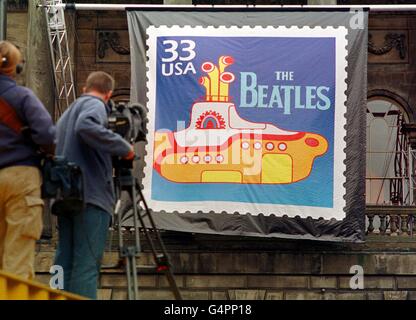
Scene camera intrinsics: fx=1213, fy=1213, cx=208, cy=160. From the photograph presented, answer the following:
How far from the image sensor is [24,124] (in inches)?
355

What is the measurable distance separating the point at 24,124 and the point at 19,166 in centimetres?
32

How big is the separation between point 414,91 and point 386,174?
8.52ft

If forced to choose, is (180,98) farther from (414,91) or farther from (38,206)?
(38,206)

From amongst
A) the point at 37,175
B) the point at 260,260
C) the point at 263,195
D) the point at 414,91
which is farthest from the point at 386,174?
the point at 37,175

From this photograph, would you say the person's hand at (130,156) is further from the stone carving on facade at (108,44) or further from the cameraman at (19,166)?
the stone carving on facade at (108,44)

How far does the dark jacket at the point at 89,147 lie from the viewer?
904cm

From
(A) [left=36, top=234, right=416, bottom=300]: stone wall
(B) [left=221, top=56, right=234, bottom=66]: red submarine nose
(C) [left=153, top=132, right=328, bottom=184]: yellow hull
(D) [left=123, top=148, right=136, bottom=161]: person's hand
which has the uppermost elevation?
(B) [left=221, top=56, right=234, bottom=66]: red submarine nose

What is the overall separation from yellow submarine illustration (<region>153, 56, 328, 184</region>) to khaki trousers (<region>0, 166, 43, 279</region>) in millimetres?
12415

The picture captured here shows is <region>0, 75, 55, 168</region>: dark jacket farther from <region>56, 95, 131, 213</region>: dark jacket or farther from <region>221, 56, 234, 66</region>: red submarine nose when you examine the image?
<region>221, 56, 234, 66</region>: red submarine nose

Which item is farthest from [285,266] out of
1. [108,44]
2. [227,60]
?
[108,44]

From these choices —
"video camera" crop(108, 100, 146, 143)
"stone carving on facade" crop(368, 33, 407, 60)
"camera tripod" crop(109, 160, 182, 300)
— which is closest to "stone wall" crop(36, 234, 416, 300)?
"stone carving on facade" crop(368, 33, 407, 60)

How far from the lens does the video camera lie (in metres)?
9.20

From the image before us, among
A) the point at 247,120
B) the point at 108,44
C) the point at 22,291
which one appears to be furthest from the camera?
the point at 108,44

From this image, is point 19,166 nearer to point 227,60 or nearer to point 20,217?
point 20,217
